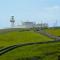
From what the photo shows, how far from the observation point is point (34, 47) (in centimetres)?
4872

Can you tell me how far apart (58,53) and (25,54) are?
17.4ft

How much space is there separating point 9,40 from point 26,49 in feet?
51.5

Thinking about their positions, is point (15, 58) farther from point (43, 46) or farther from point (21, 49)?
point (43, 46)

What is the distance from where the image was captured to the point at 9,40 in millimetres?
62656

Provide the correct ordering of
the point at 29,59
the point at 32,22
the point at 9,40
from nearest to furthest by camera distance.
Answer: the point at 29,59
the point at 9,40
the point at 32,22

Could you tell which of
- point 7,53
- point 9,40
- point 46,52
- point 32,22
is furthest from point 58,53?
point 32,22

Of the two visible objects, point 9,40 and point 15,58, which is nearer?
point 15,58

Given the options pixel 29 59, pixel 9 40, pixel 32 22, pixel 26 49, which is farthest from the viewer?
pixel 32 22

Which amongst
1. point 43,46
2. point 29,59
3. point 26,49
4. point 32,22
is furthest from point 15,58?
point 32,22

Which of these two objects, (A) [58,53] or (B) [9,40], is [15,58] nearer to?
(A) [58,53]

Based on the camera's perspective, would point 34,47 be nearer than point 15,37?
Yes

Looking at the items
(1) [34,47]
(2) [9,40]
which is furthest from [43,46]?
(2) [9,40]

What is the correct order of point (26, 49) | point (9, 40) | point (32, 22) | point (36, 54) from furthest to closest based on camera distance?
point (32, 22)
point (9, 40)
point (26, 49)
point (36, 54)

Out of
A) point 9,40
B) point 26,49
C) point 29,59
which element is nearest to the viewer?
point 29,59
